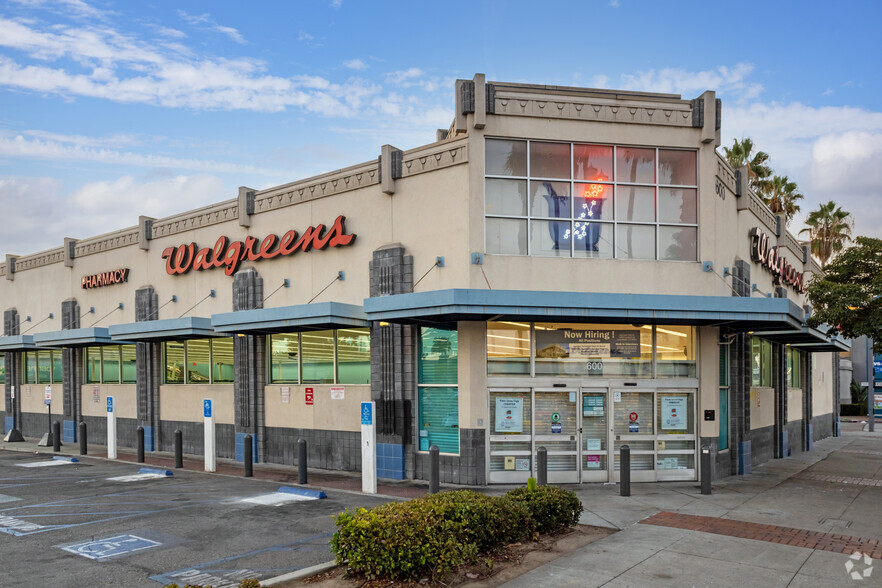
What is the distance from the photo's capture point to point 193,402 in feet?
75.9

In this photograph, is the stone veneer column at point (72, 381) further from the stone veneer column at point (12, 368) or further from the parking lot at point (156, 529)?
the parking lot at point (156, 529)

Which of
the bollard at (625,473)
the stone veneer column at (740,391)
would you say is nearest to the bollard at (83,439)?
the bollard at (625,473)

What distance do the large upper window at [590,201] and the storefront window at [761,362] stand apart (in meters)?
5.95

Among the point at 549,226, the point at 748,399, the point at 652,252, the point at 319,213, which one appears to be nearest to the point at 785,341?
the point at 748,399

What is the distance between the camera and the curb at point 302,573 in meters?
8.72

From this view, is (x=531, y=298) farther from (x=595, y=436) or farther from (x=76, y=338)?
(x=76, y=338)

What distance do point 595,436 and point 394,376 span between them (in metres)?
4.86

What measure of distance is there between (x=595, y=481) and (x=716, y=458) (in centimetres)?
335

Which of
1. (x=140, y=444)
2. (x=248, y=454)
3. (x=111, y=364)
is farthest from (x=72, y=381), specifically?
(x=248, y=454)

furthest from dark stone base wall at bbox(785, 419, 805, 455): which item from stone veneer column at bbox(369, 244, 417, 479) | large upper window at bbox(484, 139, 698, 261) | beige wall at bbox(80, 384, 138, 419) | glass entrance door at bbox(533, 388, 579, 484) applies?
beige wall at bbox(80, 384, 138, 419)

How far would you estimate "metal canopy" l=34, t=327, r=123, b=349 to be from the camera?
24250 mm

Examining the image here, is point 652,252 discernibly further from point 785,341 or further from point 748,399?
point 785,341

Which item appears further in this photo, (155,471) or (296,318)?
(155,471)

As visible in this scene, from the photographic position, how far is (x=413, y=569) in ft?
28.3
